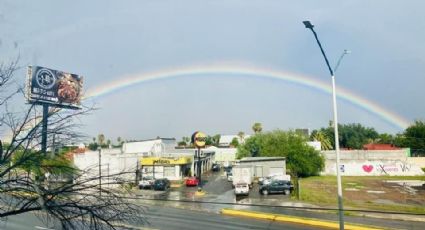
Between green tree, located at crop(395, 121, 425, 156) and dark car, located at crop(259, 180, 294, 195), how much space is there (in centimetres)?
8359

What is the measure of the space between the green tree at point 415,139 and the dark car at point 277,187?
274ft

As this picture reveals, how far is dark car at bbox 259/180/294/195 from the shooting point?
49.3 metres

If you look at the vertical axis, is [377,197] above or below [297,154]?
below

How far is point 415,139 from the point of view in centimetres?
12494

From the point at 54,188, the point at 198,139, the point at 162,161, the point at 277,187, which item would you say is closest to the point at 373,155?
the point at 198,139

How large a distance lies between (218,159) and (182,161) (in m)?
78.3

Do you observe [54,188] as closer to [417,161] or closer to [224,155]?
[417,161]

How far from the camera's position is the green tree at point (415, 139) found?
120438 millimetres

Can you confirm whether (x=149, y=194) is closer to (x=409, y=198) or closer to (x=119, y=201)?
(x=409, y=198)

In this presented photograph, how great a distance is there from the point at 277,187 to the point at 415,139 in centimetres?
9118

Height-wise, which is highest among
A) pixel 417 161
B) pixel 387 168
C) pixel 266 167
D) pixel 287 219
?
pixel 417 161

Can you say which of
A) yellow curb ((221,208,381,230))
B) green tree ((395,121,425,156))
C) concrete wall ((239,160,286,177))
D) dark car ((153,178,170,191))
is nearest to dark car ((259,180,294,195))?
yellow curb ((221,208,381,230))

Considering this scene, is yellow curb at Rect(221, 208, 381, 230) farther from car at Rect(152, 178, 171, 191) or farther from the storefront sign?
the storefront sign

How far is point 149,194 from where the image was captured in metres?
52.2
